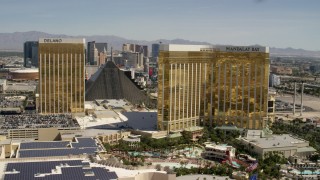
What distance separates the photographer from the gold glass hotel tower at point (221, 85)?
4966 cm

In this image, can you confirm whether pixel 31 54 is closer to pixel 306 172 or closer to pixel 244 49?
pixel 244 49

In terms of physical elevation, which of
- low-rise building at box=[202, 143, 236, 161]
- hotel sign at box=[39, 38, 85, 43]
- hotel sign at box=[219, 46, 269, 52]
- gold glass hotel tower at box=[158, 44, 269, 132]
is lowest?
low-rise building at box=[202, 143, 236, 161]

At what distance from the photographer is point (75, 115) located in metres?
56.1

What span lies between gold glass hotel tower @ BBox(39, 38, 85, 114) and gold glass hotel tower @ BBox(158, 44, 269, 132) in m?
14.2

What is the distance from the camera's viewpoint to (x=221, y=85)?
51.9 m

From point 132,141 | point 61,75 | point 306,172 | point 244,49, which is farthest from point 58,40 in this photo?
point 306,172

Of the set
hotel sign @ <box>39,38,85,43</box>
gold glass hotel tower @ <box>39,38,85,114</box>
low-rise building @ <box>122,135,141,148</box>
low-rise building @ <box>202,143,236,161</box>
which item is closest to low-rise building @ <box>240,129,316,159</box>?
low-rise building @ <box>202,143,236,161</box>

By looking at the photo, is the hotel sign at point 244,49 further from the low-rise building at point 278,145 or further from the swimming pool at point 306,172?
the swimming pool at point 306,172

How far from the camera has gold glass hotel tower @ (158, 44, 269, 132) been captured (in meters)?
49.7

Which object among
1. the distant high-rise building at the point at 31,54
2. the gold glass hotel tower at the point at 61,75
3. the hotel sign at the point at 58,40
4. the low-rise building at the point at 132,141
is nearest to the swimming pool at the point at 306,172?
the low-rise building at the point at 132,141

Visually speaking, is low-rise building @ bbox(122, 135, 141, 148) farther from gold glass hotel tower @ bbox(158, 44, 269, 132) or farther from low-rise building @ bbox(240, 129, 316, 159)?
low-rise building @ bbox(240, 129, 316, 159)

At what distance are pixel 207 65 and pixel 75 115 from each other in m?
17.5

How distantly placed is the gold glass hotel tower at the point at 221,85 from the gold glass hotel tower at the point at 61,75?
1415 cm

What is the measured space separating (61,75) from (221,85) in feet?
64.3
